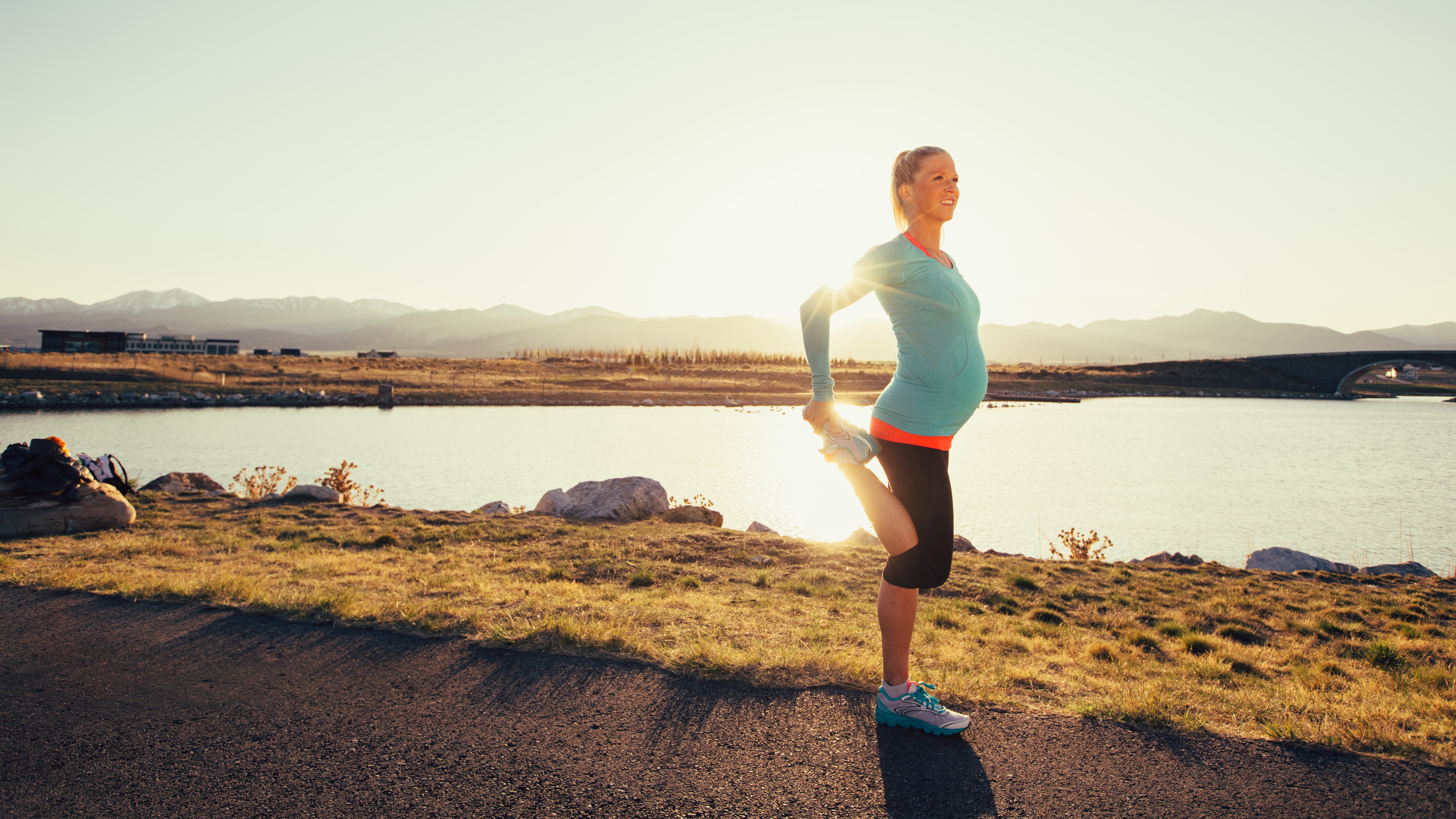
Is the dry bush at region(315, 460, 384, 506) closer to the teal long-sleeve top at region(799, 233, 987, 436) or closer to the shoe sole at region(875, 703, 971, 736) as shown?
the shoe sole at region(875, 703, 971, 736)

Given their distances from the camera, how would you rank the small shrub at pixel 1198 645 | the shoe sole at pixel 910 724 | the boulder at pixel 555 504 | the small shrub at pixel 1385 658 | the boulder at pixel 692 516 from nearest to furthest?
1. the shoe sole at pixel 910 724
2. the small shrub at pixel 1385 658
3. the small shrub at pixel 1198 645
4. the boulder at pixel 692 516
5. the boulder at pixel 555 504

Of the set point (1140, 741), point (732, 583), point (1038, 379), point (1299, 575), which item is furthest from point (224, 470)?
point (1038, 379)

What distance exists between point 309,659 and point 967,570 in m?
6.66

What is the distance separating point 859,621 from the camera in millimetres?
5738

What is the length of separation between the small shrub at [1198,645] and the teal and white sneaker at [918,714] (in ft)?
10.3

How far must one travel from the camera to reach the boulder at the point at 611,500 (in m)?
11.1

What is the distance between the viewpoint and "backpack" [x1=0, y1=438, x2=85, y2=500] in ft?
27.3

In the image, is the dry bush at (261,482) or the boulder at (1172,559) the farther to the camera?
the dry bush at (261,482)

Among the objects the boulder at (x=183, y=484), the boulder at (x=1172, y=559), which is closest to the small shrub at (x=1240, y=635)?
the boulder at (x=1172, y=559)

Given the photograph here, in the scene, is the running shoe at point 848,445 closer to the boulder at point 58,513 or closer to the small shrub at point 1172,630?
the small shrub at point 1172,630

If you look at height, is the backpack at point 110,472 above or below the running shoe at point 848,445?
below

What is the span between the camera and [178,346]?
97.0 metres

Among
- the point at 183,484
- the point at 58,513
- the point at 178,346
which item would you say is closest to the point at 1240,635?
the point at 58,513

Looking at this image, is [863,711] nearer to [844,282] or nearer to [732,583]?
[844,282]
